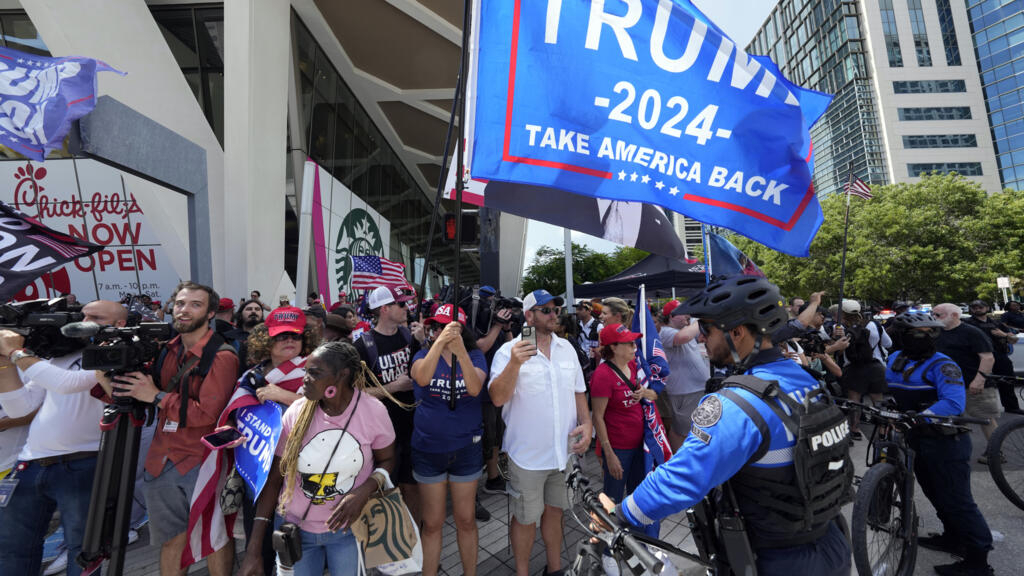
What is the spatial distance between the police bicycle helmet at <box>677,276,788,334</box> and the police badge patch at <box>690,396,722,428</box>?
376 millimetres

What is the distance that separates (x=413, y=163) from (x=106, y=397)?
84.5ft

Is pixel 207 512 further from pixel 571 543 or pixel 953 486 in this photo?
pixel 953 486

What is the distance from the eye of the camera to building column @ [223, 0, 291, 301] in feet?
32.7

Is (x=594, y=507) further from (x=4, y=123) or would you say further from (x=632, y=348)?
(x=4, y=123)

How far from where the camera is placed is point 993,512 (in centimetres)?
404

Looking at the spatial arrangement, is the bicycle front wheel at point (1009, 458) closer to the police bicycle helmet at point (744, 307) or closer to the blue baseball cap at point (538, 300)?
the police bicycle helmet at point (744, 307)

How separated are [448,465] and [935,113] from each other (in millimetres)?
68943

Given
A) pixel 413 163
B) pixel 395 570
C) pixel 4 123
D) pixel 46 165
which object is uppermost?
pixel 413 163

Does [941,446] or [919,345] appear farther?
[919,345]

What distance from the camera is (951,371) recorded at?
11.1 feet

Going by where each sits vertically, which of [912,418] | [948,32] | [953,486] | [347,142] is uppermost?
[948,32]

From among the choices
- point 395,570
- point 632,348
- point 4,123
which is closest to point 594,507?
point 395,570

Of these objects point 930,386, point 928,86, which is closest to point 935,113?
point 928,86

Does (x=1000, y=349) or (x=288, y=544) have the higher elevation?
(x=288, y=544)
